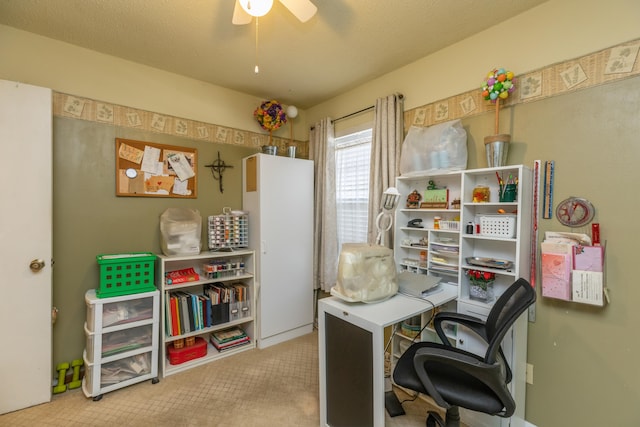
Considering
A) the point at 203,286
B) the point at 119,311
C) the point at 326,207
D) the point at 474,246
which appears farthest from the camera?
the point at 326,207

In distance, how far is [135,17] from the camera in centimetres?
185

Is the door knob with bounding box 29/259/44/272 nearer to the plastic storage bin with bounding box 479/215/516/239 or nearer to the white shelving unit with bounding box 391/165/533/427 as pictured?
the white shelving unit with bounding box 391/165/533/427

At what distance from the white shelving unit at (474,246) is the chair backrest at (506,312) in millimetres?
226

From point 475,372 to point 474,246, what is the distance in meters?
0.97

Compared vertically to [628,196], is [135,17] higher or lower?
higher

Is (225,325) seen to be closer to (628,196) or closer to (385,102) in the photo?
(385,102)

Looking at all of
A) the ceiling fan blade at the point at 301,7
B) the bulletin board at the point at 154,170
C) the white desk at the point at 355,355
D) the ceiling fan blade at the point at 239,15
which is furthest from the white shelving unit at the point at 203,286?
the ceiling fan blade at the point at 301,7

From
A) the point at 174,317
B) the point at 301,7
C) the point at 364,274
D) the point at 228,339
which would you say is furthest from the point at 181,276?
the point at 301,7

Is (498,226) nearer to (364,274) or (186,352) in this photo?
(364,274)

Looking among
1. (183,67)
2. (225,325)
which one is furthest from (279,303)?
(183,67)

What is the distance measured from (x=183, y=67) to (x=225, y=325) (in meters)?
2.31

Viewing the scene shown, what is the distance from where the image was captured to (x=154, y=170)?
8.30 ft

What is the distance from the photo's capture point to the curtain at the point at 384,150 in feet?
8.01

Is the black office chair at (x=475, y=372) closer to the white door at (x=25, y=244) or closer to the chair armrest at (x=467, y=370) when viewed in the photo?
the chair armrest at (x=467, y=370)
